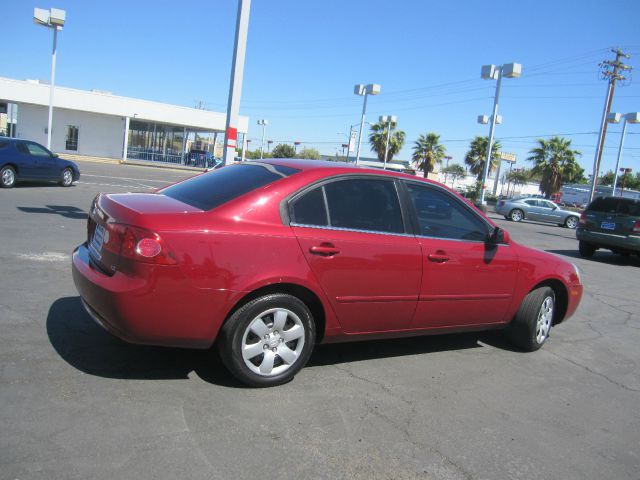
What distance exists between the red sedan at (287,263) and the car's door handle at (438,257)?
2 centimetres

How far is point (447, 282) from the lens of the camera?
4492mm

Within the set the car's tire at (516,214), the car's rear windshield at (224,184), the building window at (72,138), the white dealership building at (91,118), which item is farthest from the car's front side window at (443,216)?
the building window at (72,138)

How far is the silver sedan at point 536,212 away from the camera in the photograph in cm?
2825

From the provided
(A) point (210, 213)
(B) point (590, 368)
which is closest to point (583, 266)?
(B) point (590, 368)

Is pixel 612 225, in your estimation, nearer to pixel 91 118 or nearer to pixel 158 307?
pixel 158 307

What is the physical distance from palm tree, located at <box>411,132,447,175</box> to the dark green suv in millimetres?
39016

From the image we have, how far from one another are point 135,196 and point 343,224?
1629 millimetres

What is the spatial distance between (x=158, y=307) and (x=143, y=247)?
387mm

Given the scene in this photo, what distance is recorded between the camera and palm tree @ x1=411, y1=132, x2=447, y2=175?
52.1 metres

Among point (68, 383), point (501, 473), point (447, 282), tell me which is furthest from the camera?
point (447, 282)

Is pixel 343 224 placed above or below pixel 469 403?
above

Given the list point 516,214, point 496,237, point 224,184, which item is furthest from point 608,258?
point 516,214

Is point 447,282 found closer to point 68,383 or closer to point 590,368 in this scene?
point 590,368

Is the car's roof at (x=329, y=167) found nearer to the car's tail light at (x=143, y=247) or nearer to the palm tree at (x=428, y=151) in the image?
the car's tail light at (x=143, y=247)
